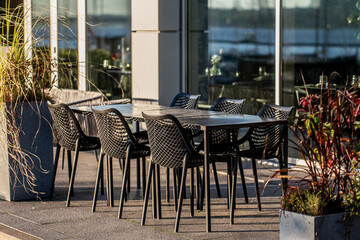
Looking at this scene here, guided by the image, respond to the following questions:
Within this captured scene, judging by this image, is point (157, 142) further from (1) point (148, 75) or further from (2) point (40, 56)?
(1) point (148, 75)

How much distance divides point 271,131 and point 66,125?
7.88ft

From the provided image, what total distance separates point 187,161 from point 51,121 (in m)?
2.28

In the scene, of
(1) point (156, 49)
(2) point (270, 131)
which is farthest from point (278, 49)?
(2) point (270, 131)

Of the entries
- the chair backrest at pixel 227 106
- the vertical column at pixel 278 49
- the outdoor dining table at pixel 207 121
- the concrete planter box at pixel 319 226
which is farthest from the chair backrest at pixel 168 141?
the vertical column at pixel 278 49

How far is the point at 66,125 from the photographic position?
8.12m

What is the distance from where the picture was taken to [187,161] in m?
6.81

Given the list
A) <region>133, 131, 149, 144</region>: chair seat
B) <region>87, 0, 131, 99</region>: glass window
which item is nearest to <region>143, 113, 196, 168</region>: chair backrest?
<region>133, 131, 149, 144</region>: chair seat

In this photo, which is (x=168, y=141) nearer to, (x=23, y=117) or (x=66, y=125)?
(x=66, y=125)

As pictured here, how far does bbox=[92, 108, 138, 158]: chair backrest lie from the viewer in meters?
7.34

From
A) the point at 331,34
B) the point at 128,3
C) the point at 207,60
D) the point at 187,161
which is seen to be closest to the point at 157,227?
the point at 187,161

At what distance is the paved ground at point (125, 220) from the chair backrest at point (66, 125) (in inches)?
28.6

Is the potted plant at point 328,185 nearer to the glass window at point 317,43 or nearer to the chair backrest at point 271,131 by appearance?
the chair backrest at point 271,131

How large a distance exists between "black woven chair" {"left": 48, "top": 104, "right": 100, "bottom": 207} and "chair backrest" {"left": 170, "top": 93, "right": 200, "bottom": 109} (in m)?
1.70

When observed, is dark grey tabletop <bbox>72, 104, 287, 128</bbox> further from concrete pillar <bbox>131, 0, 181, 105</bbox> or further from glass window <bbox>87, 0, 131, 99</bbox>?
glass window <bbox>87, 0, 131, 99</bbox>
